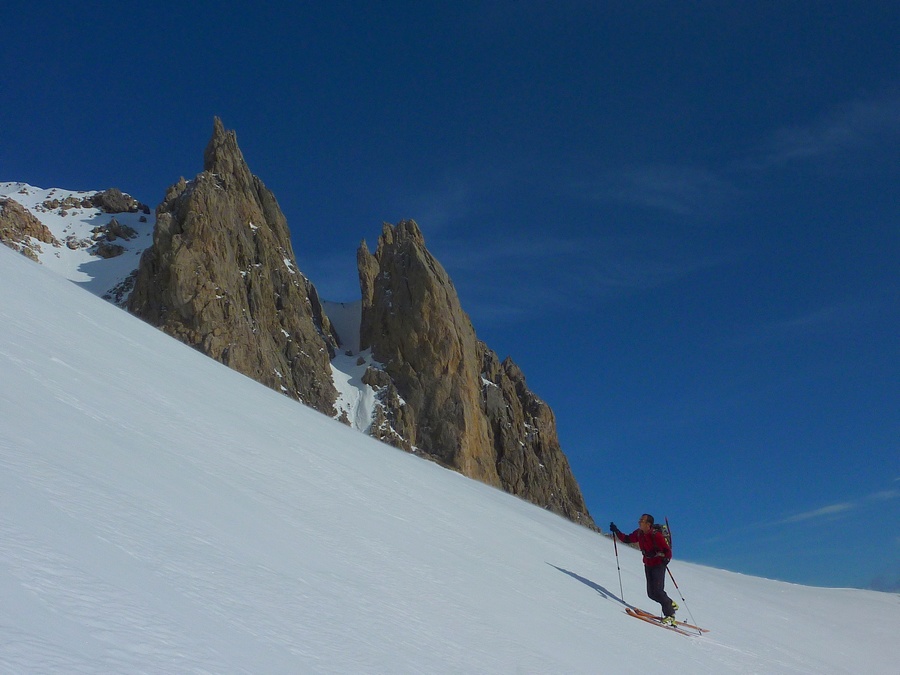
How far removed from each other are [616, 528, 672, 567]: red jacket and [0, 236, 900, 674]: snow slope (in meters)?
0.81

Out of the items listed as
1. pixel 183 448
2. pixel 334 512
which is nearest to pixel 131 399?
pixel 183 448

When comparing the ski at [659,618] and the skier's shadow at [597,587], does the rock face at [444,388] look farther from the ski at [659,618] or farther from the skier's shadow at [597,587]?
the ski at [659,618]

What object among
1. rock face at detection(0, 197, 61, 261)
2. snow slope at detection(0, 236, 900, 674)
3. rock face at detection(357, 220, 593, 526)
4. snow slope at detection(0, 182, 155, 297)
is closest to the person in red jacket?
snow slope at detection(0, 236, 900, 674)

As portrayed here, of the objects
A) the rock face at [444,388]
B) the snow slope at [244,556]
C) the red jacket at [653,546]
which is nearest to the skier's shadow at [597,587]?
the snow slope at [244,556]

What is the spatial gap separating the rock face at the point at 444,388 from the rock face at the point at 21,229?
164 feet

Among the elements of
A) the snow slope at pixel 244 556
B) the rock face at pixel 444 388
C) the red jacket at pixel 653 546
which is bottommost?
the snow slope at pixel 244 556

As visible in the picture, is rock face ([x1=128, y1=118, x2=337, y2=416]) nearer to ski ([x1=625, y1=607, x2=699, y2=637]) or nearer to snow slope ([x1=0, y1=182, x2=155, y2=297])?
snow slope ([x1=0, y1=182, x2=155, y2=297])

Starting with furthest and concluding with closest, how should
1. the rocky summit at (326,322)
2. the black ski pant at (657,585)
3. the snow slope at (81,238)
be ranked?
the snow slope at (81,238) < the rocky summit at (326,322) < the black ski pant at (657,585)

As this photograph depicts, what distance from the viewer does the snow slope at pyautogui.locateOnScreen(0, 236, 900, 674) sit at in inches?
129

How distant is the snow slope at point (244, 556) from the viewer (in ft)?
10.8

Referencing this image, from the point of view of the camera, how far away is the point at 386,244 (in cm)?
11050

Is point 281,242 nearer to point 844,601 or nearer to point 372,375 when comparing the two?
point 372,375

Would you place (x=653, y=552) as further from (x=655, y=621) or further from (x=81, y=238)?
(x=81, y=238)

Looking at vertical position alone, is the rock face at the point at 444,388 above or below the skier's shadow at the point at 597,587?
above
